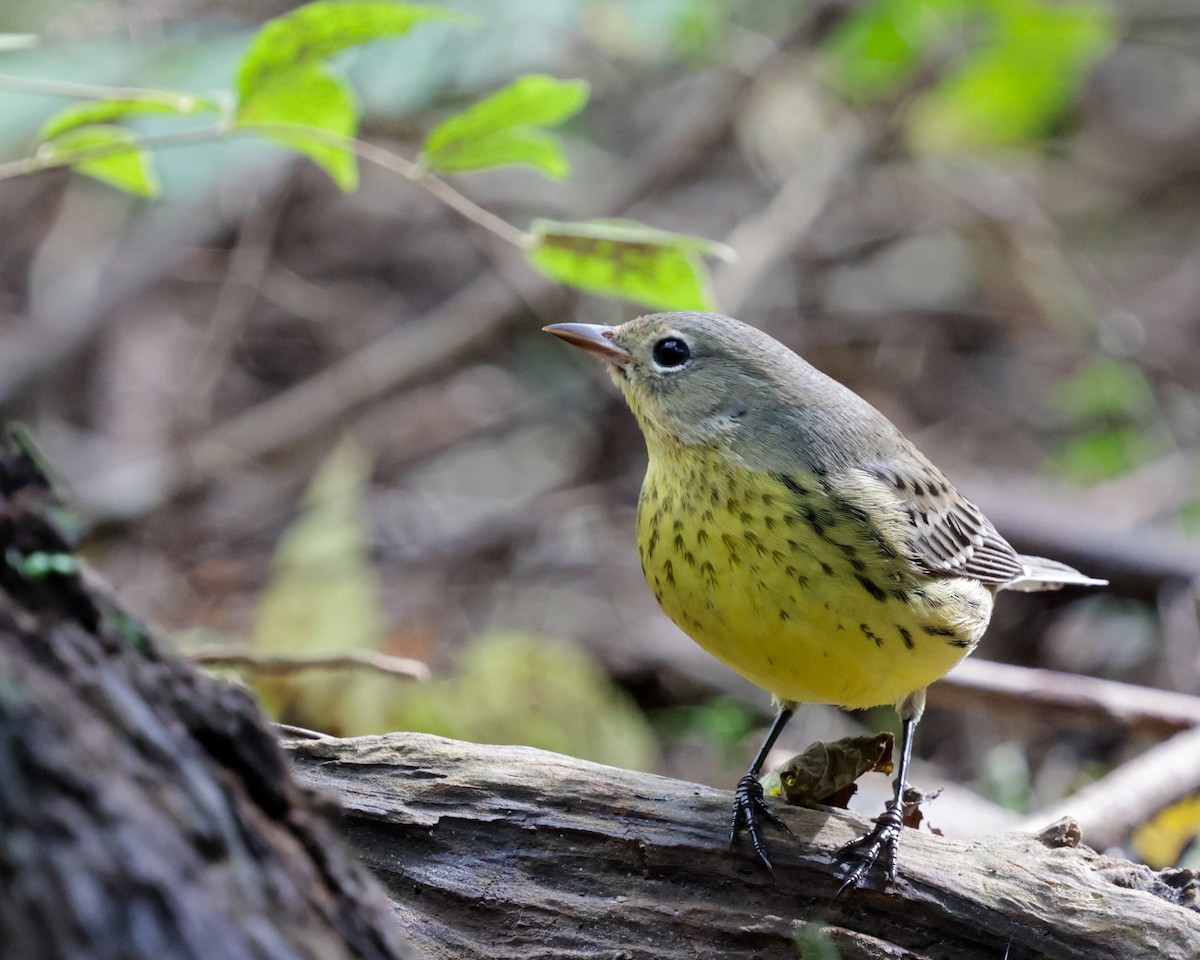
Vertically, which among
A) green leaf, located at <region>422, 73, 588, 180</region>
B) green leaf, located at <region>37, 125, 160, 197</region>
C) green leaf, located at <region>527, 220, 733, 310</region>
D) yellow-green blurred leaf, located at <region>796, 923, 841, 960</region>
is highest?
green leaf, located at <region>422, 73, 588, 180</region>

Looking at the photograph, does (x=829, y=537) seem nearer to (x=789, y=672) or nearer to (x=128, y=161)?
(x=789, y=672)

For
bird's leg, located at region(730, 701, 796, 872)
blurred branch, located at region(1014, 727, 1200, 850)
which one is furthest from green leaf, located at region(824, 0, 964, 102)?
bird's leg, located at region(730, 701, 796, 872)

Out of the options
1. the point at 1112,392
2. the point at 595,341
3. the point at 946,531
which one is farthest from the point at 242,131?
the point at 1112,392

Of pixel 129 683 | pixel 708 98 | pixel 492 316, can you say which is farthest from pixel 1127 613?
pixel 129 683

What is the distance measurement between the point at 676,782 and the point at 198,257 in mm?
6864

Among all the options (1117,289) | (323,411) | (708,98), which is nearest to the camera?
(323,411)

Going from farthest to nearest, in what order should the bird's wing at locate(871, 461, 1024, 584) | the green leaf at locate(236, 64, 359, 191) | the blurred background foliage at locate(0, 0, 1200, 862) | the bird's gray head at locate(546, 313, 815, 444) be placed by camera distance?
1. the blurred background foliage at locate(0, 0, 1200, 862)
2. the bird's gray head at locate(546, 313, 815, 444)
3. the bird's wing at locate(871, 461, 1024, 584)
4. the green leaf at locate(236, 64, 359, 191)

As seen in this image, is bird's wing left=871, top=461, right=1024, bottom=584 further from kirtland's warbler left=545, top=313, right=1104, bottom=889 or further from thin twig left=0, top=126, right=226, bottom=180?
thin twig left=0, top=126, right=226, bottom=180

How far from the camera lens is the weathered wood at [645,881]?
251 centimetres

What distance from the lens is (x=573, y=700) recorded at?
194 inches

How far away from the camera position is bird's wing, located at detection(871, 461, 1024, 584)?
10.8 ft

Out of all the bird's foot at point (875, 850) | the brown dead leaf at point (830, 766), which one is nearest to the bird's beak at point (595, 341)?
the brown dead leaf at point (830, 766)

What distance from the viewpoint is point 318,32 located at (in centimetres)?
268

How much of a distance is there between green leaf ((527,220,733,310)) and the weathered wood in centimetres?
118
